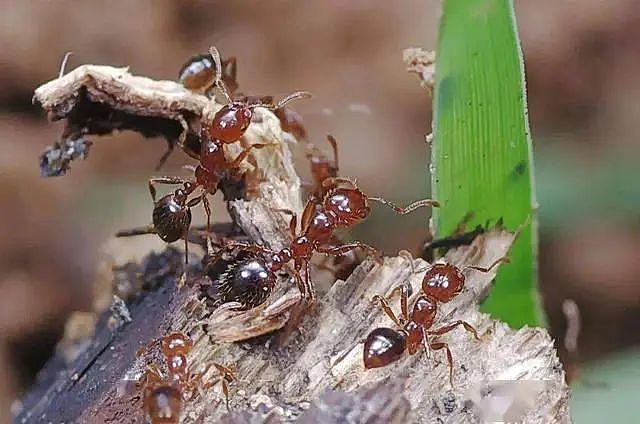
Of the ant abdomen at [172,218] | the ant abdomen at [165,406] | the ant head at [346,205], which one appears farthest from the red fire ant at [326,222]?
the ant abdomen at [165,406]

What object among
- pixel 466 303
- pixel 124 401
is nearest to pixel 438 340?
pixel 466 303

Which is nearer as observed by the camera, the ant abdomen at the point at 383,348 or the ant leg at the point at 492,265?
the ant abdomen at the point at 383,348

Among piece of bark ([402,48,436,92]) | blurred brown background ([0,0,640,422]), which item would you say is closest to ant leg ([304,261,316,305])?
piece of bark ([402,48,436,92])

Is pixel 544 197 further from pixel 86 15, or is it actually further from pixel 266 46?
pixel 86 15

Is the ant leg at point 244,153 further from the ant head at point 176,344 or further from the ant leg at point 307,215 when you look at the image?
the ant head at point 176,344

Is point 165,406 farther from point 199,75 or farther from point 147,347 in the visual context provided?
point 199,75

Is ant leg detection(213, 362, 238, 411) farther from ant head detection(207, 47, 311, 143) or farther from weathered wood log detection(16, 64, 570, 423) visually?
ant head detection(207, 47, 311, 143)
